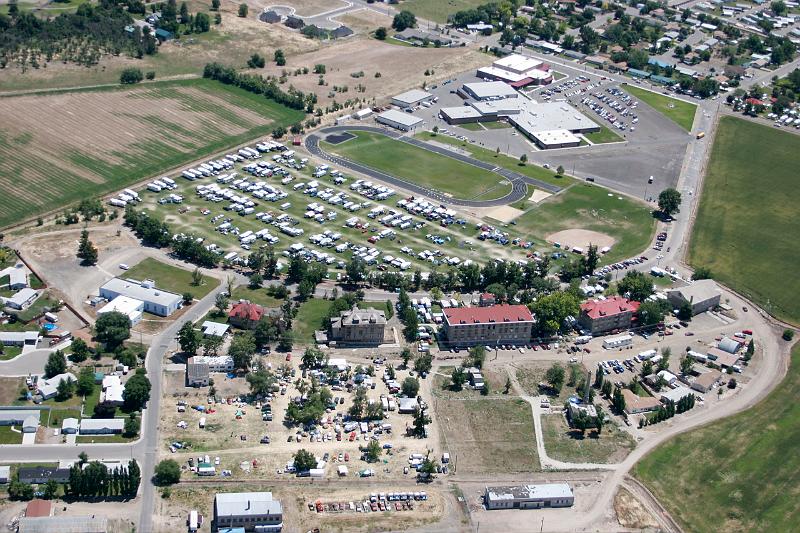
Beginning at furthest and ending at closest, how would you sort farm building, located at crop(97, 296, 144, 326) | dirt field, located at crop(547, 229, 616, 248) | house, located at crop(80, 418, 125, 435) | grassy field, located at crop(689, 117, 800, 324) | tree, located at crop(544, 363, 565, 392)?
dirt field, located at crop(547, 229, 616, 248)
grassy field, located at crop(689, 117, 800, 324)
farm building, located at crop(97, 296, 144, 326)
tree, located at crop(544, 363, 565, 392)
house, located at crop(80, 418, 125, 435)

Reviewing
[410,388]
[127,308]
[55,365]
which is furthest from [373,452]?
A: [127,308]

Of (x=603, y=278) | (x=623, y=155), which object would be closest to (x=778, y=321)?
(x=603, y=278)

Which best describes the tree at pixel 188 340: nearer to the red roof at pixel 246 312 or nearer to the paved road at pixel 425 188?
the red roof at pixel 246 312

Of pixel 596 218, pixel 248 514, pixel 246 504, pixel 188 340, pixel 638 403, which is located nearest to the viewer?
pixel 248 514

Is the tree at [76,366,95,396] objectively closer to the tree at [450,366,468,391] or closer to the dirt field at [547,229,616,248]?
the tree at [450,366,468,391]

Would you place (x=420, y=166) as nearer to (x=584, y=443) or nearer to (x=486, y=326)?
(x=486, y=326)

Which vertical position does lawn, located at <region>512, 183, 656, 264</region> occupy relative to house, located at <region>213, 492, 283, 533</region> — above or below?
above

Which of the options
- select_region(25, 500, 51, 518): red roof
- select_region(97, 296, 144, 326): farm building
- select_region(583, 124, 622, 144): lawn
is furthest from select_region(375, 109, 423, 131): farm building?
select_region(25, 500, 51, 518): red roof
